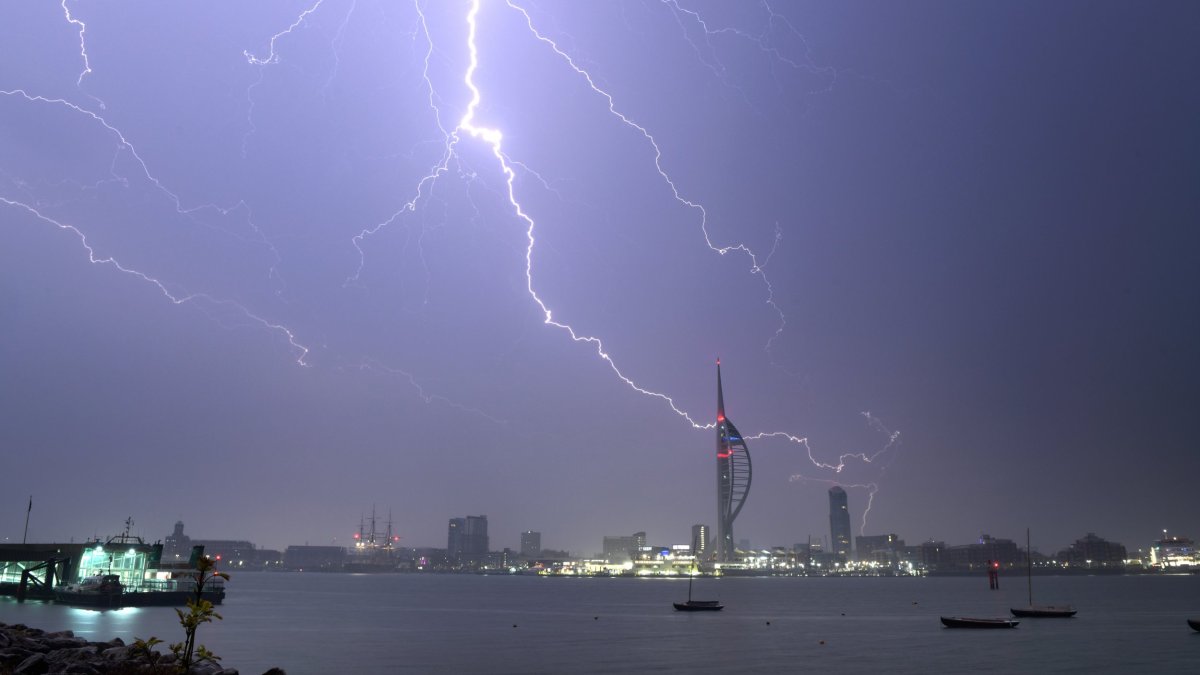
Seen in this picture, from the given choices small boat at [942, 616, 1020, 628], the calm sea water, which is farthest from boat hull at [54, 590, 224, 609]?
small boat at [942, 616, 1020, 628]

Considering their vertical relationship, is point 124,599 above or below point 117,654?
below

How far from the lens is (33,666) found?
29.1m

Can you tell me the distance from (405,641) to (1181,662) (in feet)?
171

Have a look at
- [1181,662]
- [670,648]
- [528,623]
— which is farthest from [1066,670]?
[528,623]

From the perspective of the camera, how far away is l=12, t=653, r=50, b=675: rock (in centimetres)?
2827

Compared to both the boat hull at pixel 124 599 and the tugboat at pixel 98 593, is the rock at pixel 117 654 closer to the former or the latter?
the boat hull at pixel 124 599

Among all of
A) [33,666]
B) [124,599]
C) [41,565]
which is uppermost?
[33,666]

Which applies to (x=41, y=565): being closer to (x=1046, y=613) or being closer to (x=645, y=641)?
(x=645, y=641)

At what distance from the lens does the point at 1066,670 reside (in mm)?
47750

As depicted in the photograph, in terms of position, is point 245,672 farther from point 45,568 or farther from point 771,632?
point 45,568

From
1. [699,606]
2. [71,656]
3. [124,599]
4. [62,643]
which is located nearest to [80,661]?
[71,656]

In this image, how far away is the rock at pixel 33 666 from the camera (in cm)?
2827

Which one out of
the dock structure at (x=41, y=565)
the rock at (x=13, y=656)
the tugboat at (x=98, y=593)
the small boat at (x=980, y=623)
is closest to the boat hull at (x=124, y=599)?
the tugboat at (x=98, y=593)

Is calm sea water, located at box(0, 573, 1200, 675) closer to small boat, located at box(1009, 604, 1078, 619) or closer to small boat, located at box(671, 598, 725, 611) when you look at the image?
small boat, located at box(1009, 604, 1078, 619)
